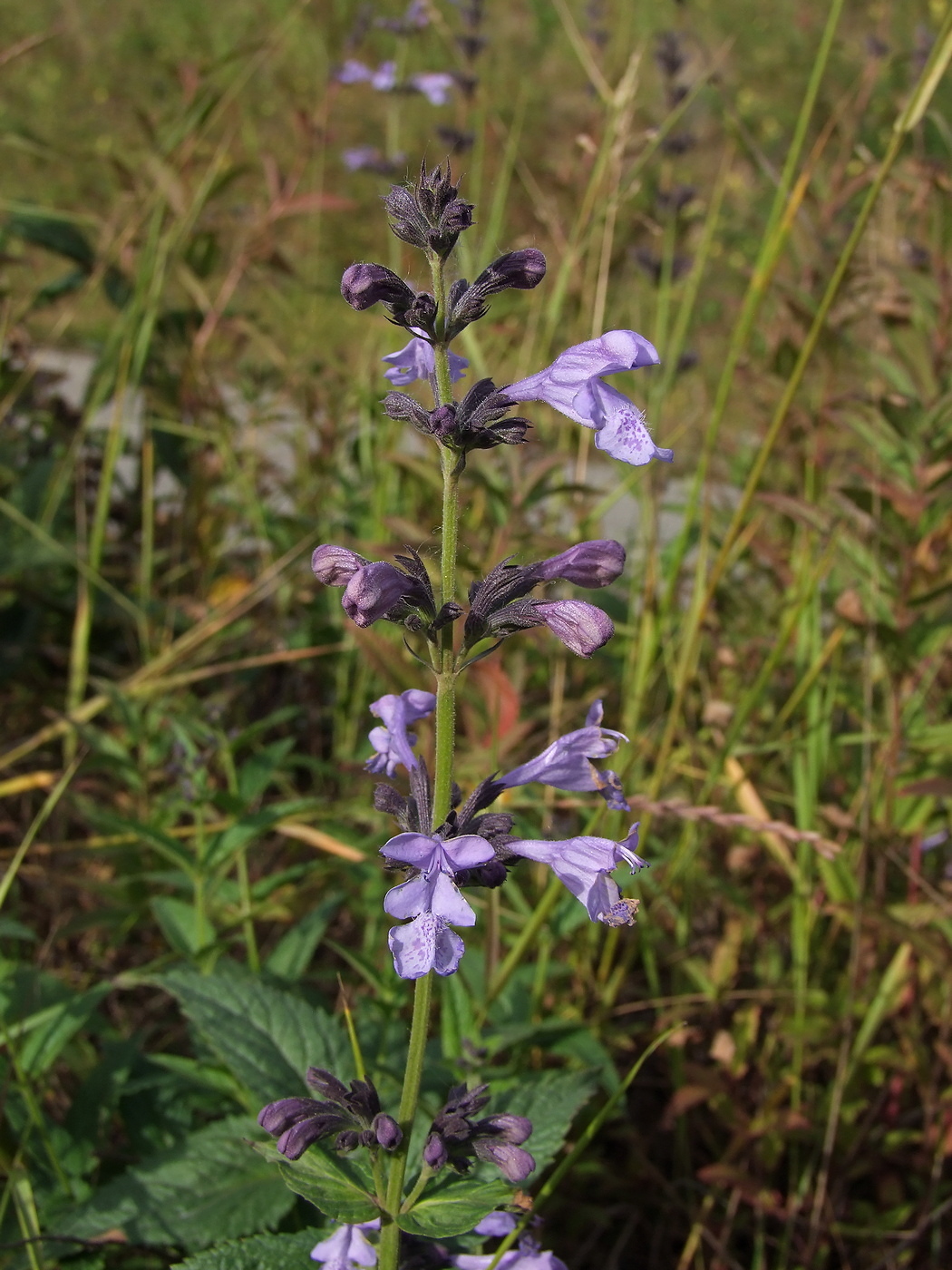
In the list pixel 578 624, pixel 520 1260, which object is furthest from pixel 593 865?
pixel 520 1260

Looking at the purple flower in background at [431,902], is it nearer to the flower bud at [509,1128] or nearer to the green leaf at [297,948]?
the flower bud at [509,1128]

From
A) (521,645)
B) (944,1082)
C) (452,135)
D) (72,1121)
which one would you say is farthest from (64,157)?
Result: (944,1082)

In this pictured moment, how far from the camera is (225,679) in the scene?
11.7 ft

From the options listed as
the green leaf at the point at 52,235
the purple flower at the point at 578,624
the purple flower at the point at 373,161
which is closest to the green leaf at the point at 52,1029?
the purple flower at the point at 578,624

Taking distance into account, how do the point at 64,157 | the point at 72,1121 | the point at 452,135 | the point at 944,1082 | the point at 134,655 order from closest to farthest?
the point at 72,1121, the point at 944,1082, the point at 64,157, the point at 134,655, the point at 452,135

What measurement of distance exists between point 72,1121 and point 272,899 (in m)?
0.64

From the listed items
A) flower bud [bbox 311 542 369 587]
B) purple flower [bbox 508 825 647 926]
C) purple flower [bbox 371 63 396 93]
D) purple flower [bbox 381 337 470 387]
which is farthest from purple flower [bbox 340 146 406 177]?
purple flower [bbox 508 825 647 926]

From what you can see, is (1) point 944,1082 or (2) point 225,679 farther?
(2) point 225,679

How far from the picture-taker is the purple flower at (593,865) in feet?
4.41

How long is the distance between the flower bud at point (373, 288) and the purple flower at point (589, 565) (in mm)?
391

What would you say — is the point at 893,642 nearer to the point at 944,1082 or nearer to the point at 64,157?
the point at 944,1082

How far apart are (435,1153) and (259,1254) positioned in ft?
1.05

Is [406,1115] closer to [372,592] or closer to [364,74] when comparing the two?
[372,592]

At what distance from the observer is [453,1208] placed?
4.56ft
